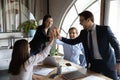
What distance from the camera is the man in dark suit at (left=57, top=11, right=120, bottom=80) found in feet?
6.82

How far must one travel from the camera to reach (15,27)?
3838 mm

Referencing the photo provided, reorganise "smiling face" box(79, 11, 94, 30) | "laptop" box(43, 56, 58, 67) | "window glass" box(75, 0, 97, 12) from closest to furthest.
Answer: "smiling face" box(79, 11, 94, 30)
"laptop" box(43, 56, 58, 67)
"window glass" box(75, 0, 97, 12)

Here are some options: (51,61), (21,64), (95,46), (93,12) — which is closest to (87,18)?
(95,46)

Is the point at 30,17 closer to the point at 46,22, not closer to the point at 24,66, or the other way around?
the point at 46,22

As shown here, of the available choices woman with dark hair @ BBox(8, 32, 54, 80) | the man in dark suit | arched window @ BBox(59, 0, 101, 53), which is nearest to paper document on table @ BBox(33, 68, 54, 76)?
woman with dark hair @ BBox(8, 32, 54, 80)

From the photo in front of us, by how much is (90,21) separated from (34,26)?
1.93m

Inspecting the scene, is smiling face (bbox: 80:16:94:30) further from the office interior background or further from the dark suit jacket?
the office interior background

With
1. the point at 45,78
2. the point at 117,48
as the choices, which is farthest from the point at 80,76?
the point at 117,48

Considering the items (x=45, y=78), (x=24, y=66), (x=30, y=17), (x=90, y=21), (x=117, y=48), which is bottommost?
(x=45, y=78)

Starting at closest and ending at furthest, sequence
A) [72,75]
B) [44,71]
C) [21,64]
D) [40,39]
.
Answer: [21,64] < [72,75] < [44,71] < [40,39]

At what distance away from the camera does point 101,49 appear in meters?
2.12

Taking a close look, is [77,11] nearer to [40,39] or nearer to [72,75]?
[40,39]

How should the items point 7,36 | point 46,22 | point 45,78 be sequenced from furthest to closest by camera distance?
point 7,36, point 46,22, point 45,78

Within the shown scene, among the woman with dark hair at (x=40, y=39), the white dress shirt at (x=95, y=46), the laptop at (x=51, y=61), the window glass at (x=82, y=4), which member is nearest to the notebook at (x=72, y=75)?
the white dress shirt at (x=95, y=46)
